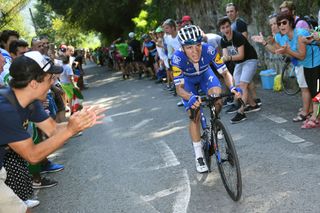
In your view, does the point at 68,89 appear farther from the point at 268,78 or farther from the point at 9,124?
the point at 9,124

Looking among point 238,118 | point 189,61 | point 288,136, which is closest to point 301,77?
point 288,136

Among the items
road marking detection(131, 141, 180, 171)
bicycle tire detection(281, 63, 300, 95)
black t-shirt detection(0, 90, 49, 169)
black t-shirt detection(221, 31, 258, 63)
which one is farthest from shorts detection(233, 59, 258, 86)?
black t-shirt detection(0, 90, 49, 169)

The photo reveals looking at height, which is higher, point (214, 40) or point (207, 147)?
point (214, 40)

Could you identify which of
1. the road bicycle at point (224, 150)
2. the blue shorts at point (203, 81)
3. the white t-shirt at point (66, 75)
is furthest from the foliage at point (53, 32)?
the road bicycle at point (224, 150)

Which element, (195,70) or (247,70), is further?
(247,70)

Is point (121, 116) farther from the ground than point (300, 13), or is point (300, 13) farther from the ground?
point (300, 13)

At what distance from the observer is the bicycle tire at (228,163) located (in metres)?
4.29

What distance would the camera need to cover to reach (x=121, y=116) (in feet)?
34.0

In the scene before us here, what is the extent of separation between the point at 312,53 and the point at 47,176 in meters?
4.61

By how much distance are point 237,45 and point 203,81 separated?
2.62 metres

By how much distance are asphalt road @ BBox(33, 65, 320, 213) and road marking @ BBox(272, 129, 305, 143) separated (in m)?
0.01

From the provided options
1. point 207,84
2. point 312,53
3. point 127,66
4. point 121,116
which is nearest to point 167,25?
point 121,116

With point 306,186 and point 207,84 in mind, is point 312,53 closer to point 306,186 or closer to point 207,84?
point 207,84

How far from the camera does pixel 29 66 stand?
310cm
